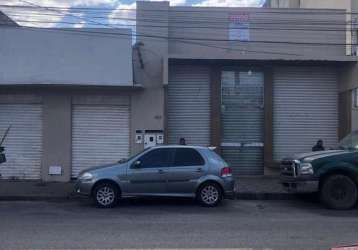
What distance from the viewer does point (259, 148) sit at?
72.2 ft

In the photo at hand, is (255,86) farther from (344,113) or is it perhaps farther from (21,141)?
(21,141)

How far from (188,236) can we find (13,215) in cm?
467

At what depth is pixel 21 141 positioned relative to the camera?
67.2ft

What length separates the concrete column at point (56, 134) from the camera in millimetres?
20391

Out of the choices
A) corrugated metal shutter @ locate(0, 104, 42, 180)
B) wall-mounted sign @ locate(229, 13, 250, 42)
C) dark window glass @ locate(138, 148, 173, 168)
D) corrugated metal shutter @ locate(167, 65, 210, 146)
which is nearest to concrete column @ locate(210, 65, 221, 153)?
corrugated metal shutter @ locate(167, 65, 210, 146)

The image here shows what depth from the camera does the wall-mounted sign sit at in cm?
2169

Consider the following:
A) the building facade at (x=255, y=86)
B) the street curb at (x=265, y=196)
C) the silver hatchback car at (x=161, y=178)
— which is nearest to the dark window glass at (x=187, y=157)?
the silver hatchback car at (x=161, y=178)

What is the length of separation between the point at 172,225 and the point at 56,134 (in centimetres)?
990

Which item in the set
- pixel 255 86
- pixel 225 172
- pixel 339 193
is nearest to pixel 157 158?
pixel 225 172

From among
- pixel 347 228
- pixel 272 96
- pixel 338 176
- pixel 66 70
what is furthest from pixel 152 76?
pixel 347 228

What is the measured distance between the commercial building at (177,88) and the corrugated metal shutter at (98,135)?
0.11 ft

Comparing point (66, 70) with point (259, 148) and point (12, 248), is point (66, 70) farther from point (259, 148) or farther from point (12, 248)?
point (12, 248)

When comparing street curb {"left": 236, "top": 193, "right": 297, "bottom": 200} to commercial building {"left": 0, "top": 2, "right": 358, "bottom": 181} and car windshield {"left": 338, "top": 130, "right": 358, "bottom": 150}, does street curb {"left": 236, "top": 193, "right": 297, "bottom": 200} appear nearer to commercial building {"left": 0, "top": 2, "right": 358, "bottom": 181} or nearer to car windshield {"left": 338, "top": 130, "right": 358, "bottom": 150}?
car windshield {"left": 338, "top": 130, "right": 358, "bottom": 150}

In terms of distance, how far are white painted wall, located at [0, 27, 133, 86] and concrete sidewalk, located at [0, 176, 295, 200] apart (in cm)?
327
